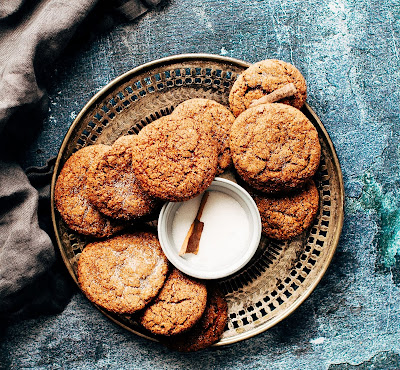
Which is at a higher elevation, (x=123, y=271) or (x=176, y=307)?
(x=123, y=271)

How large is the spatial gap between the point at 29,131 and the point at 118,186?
49 cm

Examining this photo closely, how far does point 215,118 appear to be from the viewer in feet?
4.32

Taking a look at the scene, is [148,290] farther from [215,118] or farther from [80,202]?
[215,118]

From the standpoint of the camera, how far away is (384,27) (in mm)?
1504

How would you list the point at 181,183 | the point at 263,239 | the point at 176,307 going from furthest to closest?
the point at 263,239
the point at 176,307
the point at 181,183

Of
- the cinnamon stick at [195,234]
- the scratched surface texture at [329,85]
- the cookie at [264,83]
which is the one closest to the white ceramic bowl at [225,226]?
the cinnamon stick at [195,234]

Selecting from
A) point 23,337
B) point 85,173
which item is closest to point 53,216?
point 85,173

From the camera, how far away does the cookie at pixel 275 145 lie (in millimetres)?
1229

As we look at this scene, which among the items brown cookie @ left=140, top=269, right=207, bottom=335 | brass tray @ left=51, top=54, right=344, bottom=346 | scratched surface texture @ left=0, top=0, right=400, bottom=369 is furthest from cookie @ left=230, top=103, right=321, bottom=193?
brown cookie @ left=140, top=269, right=207, bottom=335

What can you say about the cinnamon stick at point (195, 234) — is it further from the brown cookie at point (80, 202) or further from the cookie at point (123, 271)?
the brown cookie at point (80, 202)

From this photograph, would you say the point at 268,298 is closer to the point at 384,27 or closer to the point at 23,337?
the point at 23,337

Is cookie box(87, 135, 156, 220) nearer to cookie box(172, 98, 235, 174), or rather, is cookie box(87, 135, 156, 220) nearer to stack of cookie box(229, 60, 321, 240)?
cookie box(172, 98, 235, 174)

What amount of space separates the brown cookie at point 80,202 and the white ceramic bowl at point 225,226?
0.18 meters

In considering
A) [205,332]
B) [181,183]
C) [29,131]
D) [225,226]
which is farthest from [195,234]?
[29,131]
